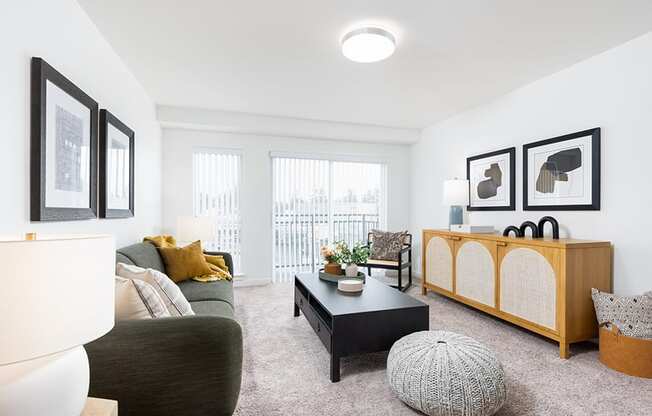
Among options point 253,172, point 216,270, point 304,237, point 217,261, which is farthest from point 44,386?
point 304,237

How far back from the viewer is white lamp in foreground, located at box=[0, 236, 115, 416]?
A: 0.66m

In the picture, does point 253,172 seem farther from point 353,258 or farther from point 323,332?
point 323,332

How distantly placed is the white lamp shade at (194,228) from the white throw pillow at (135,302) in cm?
224

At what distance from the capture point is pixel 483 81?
3.20 m

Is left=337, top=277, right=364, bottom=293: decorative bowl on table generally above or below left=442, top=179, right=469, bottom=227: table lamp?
below

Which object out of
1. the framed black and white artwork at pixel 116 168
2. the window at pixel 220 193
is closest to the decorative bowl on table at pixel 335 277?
the framed black and white artwork at pixel 116 168

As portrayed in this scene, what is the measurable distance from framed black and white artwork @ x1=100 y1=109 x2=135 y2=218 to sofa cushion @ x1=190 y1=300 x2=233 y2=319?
0.96m

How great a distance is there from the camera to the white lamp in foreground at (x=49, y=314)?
2.18 ft

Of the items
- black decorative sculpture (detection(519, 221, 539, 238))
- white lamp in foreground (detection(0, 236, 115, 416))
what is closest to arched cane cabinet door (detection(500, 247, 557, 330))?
black decorative sculpture (detection(519, 221, 539, 238))

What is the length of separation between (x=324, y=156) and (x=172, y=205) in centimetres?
230

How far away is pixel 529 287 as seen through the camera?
272 cm

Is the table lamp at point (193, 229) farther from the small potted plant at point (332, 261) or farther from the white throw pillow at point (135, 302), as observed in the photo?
the white throw pillow at point (135, 302)

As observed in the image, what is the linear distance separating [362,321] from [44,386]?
1681mm

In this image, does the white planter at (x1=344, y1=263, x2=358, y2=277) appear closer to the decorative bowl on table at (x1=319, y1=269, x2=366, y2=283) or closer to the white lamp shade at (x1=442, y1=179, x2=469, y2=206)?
the decorative bowl on table at (x1=319, y1=269, x2=366, y2=283)
